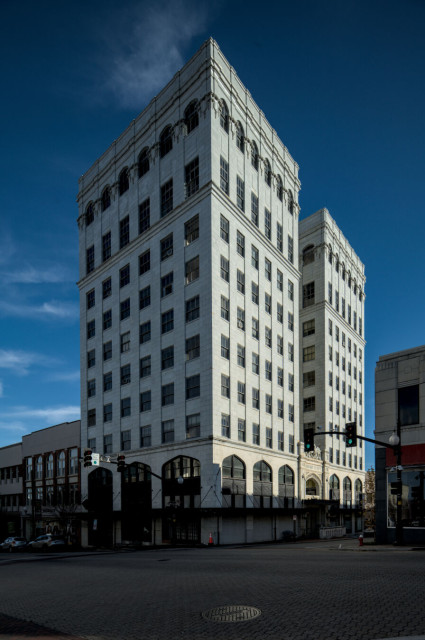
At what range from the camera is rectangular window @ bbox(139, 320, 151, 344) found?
187 ft

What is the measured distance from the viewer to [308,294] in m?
81.3

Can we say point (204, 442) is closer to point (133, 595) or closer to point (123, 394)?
point (123, 394)

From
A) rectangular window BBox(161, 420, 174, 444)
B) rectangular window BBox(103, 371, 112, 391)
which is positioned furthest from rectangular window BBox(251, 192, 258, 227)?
rectangular window BBox(103, 371, 112, 391)

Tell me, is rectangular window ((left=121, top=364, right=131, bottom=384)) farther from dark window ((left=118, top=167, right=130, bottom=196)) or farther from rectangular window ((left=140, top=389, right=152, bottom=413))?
dark window ((left=118, top=167, right=130, bottom=196))

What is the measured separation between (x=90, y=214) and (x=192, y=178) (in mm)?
21526

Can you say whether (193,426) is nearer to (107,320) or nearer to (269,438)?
(269,438)

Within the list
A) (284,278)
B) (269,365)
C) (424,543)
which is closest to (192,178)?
(284,278)

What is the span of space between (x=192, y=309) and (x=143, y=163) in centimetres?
2049

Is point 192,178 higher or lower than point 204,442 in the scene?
higher

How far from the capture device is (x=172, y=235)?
55.8m

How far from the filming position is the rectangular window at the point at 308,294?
8058 cm

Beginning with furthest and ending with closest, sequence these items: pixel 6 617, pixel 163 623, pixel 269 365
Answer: pixel 269 365, pixel 6 617, pixel 163 623

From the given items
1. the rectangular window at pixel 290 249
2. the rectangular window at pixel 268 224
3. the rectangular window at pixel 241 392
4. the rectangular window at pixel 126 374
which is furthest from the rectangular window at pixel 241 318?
the rectangular window at pixel 290 249

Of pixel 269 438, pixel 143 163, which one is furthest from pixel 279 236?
pixel 269 438
